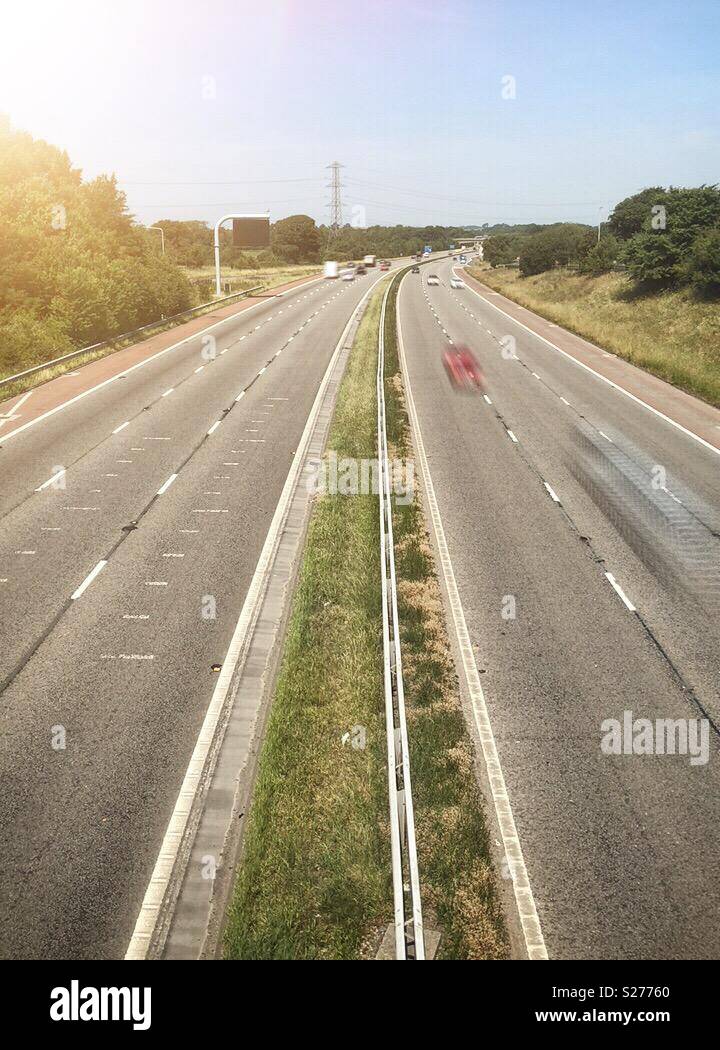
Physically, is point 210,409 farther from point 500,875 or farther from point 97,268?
point 500,875

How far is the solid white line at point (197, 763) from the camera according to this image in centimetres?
776

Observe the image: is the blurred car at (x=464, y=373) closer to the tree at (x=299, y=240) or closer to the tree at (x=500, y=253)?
the tree at (x=500, y=253)

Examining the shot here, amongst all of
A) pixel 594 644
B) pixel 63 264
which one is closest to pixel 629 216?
pixel 63 264

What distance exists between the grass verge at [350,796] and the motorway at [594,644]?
682 mm

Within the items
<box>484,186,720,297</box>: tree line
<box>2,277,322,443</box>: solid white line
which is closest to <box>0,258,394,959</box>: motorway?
<box>2,277,322,443</box>: solid white line

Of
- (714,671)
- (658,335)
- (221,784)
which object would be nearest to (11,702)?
(221,784)

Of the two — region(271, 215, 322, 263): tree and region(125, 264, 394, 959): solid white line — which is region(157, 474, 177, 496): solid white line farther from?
region(271, 215, 322, 263): tree

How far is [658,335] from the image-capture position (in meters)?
49.7

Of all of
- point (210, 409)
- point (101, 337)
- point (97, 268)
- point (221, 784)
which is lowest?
point (221, 784)

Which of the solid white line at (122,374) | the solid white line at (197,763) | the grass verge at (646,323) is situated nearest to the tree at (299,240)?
the grass verge at (646,323)

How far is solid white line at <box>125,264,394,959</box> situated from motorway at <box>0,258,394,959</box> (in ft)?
0.37

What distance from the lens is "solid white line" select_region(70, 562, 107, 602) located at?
14.0 metres
